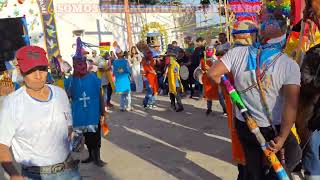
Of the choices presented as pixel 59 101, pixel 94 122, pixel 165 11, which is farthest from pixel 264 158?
pixel 165 11

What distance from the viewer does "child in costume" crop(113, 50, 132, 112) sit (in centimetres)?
1127

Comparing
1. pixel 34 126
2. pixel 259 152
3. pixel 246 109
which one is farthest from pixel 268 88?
pixel 34 126

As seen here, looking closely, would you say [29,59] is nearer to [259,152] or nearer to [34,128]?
[34,128]

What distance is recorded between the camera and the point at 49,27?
21.4 metres

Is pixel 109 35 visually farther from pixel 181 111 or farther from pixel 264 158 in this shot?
pixel 264 158

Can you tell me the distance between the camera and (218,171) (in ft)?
17.6

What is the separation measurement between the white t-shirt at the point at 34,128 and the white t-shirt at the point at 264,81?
128 cm

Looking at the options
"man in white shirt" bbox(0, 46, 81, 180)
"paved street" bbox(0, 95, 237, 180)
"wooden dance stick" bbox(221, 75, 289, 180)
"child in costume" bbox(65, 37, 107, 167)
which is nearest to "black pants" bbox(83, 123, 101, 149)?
"child in costume" bbox(65, 37, 107, 167)

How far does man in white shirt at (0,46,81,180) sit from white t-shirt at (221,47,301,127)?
4.23 feet

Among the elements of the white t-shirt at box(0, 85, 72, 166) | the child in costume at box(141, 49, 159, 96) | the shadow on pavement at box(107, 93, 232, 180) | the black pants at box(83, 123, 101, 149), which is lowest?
the shadow on pavement at box(107, 93, 232, 180)

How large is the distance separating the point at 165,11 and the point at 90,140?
21.3 meters

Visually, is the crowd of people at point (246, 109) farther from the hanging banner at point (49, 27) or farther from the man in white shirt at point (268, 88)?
the hanging banner at point (49, 27)

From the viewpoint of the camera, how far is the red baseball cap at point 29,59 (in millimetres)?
2877

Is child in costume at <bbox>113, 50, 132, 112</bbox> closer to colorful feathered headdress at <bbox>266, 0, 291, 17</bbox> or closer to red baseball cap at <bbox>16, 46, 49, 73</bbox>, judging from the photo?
colorful feathered headdress at <bbox>266, 0, 291, 17</bbox>
